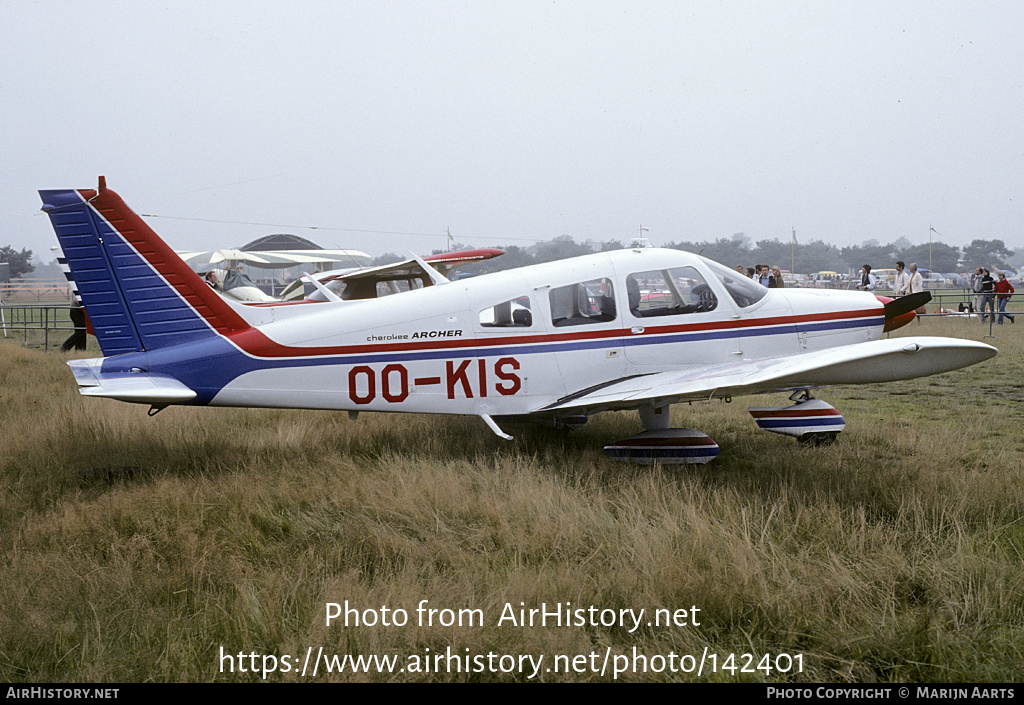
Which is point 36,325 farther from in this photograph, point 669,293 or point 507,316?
point 669,293

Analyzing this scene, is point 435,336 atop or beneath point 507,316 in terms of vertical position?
beneath

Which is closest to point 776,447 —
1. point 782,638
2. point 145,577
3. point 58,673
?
point 782,638

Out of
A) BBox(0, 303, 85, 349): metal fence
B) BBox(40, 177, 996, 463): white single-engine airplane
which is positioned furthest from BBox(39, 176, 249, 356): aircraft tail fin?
BBox(0, 303, 85, 349): metal fence

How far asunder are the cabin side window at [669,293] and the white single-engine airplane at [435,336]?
0.5 inches

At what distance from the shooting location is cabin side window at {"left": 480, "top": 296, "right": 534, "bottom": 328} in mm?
6609

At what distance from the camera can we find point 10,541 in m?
4.81

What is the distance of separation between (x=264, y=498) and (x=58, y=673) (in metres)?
2.18

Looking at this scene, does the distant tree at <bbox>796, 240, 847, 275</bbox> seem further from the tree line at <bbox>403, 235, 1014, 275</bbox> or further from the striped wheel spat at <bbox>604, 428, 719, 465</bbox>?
the striped wheel spat at <bbox>604, 428, 719, 465</bbox>

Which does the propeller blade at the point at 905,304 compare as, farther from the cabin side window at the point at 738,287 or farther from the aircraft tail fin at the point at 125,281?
the aircraft tail fin at the point at 125,281

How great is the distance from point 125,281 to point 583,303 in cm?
427

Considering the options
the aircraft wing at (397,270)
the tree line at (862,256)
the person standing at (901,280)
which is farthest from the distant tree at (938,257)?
the aircraft wing at (397,270)

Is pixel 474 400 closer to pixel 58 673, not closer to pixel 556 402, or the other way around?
pixel 556 402

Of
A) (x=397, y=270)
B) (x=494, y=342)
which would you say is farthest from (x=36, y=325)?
(x=494, y=342)

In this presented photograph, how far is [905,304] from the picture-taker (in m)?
7.05
